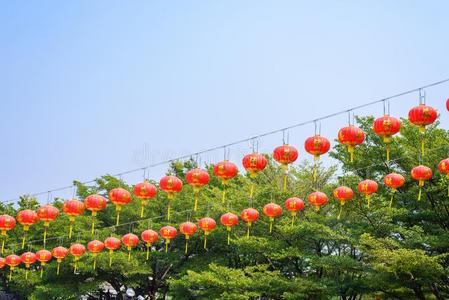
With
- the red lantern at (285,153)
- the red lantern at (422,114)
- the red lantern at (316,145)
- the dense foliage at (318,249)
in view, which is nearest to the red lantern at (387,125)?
the red lantern at (422,114)

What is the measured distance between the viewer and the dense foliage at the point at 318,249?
59.5ft

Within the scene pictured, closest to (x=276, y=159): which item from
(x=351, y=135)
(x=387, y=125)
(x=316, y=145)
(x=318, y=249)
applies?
(x=316, y=145)

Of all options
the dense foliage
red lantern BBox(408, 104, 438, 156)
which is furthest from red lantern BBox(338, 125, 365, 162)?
the dense foliage

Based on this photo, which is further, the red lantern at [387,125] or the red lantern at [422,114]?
the red lantern at [387,125]

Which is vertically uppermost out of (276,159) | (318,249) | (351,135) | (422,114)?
(422,114)

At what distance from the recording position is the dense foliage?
59.5 ft

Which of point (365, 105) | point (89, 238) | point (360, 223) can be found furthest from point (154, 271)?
point (365, 105)

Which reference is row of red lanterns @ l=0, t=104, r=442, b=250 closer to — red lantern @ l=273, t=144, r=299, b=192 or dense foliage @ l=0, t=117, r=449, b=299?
red lantern @ l=273, t=144, r=299, b=192

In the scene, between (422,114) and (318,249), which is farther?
(318,249)

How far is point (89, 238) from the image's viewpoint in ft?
86.2

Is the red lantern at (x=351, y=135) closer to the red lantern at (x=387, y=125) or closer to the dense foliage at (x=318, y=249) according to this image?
the red lantern at (x=387, y=125)

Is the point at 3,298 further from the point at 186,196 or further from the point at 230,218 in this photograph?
the point at 230,218

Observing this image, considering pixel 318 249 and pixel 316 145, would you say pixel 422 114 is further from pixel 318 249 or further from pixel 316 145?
pixel 318 249

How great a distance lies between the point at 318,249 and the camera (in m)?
21.0
